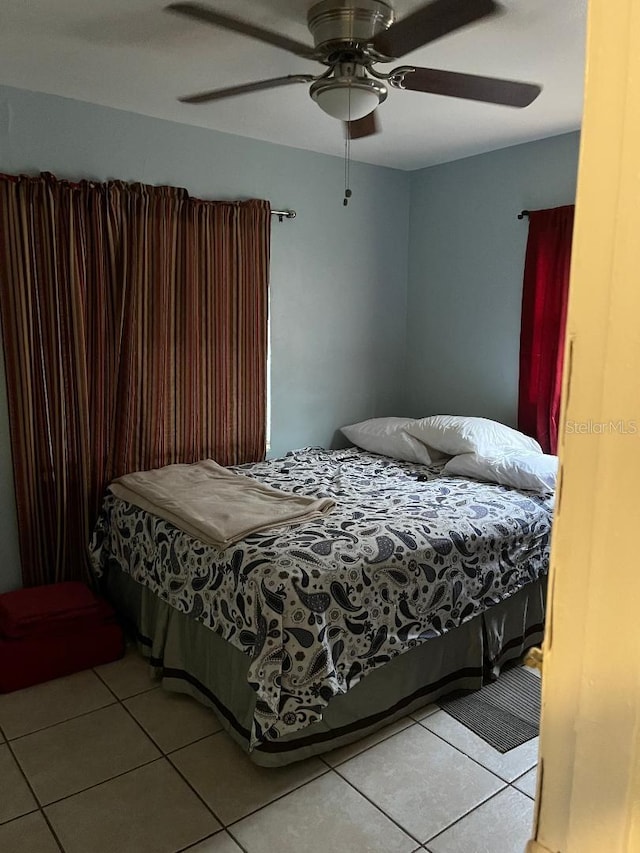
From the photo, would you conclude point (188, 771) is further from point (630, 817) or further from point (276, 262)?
point (276, 262)

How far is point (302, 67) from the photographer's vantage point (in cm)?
250

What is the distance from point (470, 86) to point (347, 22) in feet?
1.53

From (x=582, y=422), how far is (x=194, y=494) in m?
2.44

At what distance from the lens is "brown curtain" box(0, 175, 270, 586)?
9.28ft

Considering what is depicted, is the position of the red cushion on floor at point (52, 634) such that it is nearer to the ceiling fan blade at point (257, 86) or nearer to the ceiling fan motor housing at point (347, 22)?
the ceiling fan blade at point (257, 86)

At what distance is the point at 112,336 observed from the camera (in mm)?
3057

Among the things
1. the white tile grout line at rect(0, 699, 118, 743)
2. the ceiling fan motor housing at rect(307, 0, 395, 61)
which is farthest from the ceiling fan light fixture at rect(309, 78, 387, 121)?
the white tile grout line at rect(0, 699, 118, 743)

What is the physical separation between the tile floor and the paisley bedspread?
8.9 inches

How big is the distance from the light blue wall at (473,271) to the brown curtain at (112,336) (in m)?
1.18

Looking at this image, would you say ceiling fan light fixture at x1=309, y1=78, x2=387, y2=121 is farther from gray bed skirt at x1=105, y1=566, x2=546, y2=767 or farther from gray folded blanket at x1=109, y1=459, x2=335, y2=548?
gray bed skirt at x1=105, y1=566, x2=546, y2=767

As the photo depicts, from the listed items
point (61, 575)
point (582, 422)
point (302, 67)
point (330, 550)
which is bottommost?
point (61, 575)

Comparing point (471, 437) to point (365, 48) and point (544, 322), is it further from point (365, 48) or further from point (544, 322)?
point (365, 48)

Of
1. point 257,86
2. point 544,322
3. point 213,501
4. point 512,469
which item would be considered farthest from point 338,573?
point 544,322

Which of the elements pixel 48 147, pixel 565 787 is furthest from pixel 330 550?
pixel 48 147
